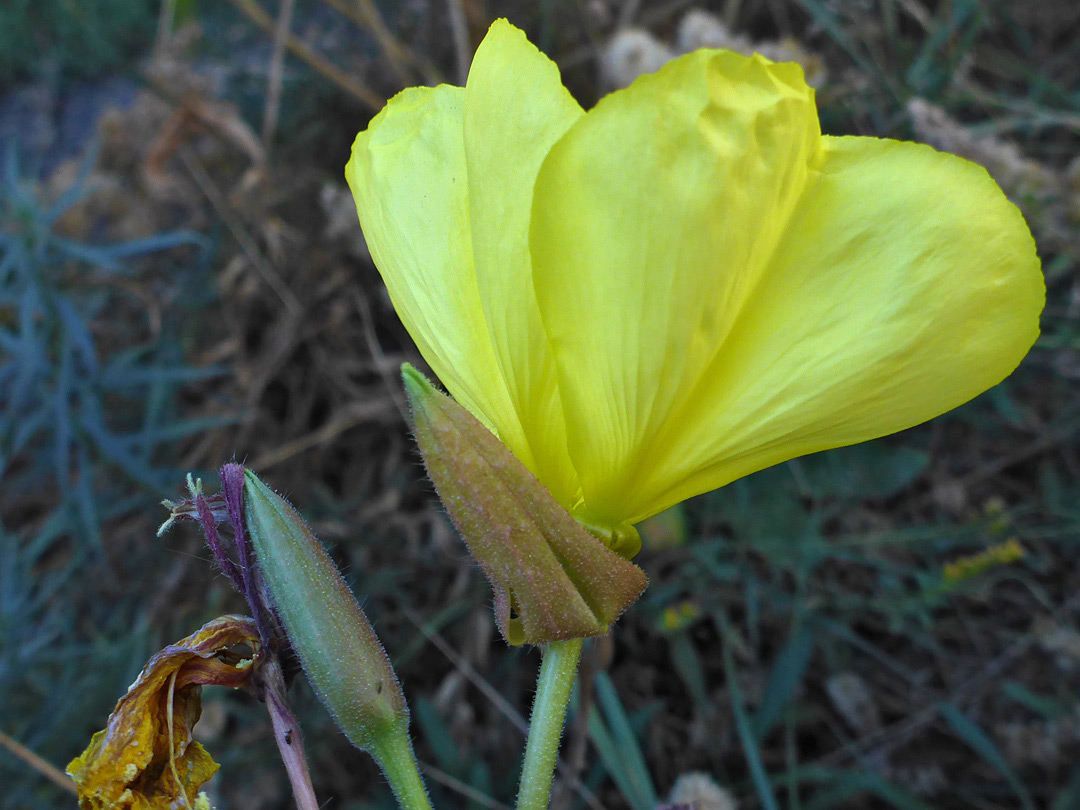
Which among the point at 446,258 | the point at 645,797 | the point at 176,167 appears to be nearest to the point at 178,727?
the point at 446,258

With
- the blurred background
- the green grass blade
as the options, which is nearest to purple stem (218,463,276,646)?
the blurred background

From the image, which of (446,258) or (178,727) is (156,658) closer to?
(178,727)

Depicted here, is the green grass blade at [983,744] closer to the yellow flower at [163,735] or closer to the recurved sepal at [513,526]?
the recurved sepal at [513,526]

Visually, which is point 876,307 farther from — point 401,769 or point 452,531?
point 452,531

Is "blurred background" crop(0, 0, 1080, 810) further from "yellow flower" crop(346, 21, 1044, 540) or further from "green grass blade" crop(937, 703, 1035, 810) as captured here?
"yellow flower" crop(346, 21, 1044, 540)

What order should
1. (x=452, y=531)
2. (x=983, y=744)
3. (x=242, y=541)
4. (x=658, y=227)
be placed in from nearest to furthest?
(x=658, y=227) < (x=242, y=541) < (x=983, y=744) < (x=452, y=531)

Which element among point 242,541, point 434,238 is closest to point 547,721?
point 242,541
